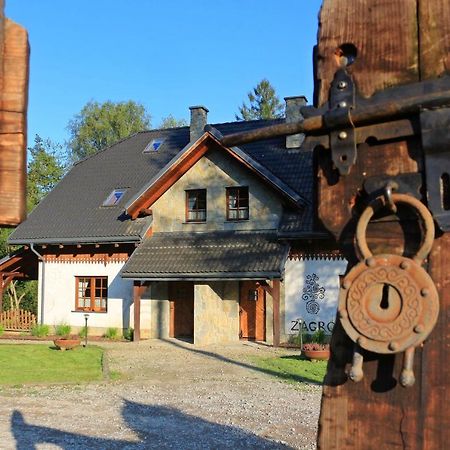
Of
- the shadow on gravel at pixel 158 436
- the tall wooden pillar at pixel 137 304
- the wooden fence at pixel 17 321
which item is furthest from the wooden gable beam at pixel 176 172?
the shadow on gravel at pixel 158 436

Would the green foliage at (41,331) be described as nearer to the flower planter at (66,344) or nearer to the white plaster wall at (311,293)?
the flower planter at (66,344)

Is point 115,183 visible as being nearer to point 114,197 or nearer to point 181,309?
point 114,197

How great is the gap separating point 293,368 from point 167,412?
197 inches

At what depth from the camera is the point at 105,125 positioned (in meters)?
49.2

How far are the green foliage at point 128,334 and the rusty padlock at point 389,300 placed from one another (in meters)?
18.2

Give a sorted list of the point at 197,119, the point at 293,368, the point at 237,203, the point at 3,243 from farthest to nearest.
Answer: the point at 3,243 < the point at 197,119 < the point at 237,203 < the point at 293,368

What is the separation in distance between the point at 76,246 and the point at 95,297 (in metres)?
1.99

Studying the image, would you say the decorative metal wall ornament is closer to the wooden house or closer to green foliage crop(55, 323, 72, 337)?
the wooden house

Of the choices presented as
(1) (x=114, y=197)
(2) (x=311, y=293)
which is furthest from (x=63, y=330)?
(2) (x=311, y=293)

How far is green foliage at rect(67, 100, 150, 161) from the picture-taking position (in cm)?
4919

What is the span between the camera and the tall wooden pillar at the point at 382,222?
184 centimetres

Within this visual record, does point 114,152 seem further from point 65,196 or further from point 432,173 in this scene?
point 432,173

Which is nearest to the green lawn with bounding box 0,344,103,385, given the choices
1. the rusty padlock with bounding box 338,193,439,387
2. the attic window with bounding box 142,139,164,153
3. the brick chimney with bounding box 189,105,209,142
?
the brick chimney with bounding box 189,105,209,142

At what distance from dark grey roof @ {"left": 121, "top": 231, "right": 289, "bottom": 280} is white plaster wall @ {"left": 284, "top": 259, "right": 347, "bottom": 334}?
966 millimetres
